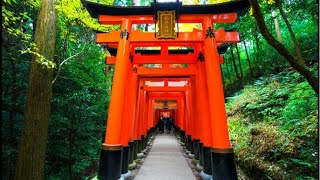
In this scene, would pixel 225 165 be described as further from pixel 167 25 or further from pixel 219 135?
pixel 167 25

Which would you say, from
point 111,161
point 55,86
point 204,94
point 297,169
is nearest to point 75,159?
point 55,86

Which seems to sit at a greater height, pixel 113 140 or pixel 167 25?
pixel 167 25

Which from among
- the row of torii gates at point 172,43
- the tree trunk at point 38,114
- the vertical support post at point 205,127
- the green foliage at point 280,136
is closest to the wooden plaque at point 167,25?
the row of torii gates at point 172,43

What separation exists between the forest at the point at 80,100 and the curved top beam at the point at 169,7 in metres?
0.88

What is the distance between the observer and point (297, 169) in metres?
5.72

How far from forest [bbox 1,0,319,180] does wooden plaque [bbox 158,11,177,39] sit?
2.26 metres

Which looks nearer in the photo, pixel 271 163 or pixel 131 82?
pixel 271 163

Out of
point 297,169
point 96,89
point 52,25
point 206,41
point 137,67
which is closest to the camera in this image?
point 297,169

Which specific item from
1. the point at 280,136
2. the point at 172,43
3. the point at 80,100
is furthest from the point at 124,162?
the point at 280,136

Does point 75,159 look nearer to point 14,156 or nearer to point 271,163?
point 14,156

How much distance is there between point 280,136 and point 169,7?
16.3ft

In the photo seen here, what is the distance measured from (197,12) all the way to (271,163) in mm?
4645

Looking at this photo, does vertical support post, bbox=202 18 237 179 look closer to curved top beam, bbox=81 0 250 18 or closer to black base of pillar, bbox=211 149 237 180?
black base of pillar, bbox=211 149 237 180

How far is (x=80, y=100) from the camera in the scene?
34.5 ft
